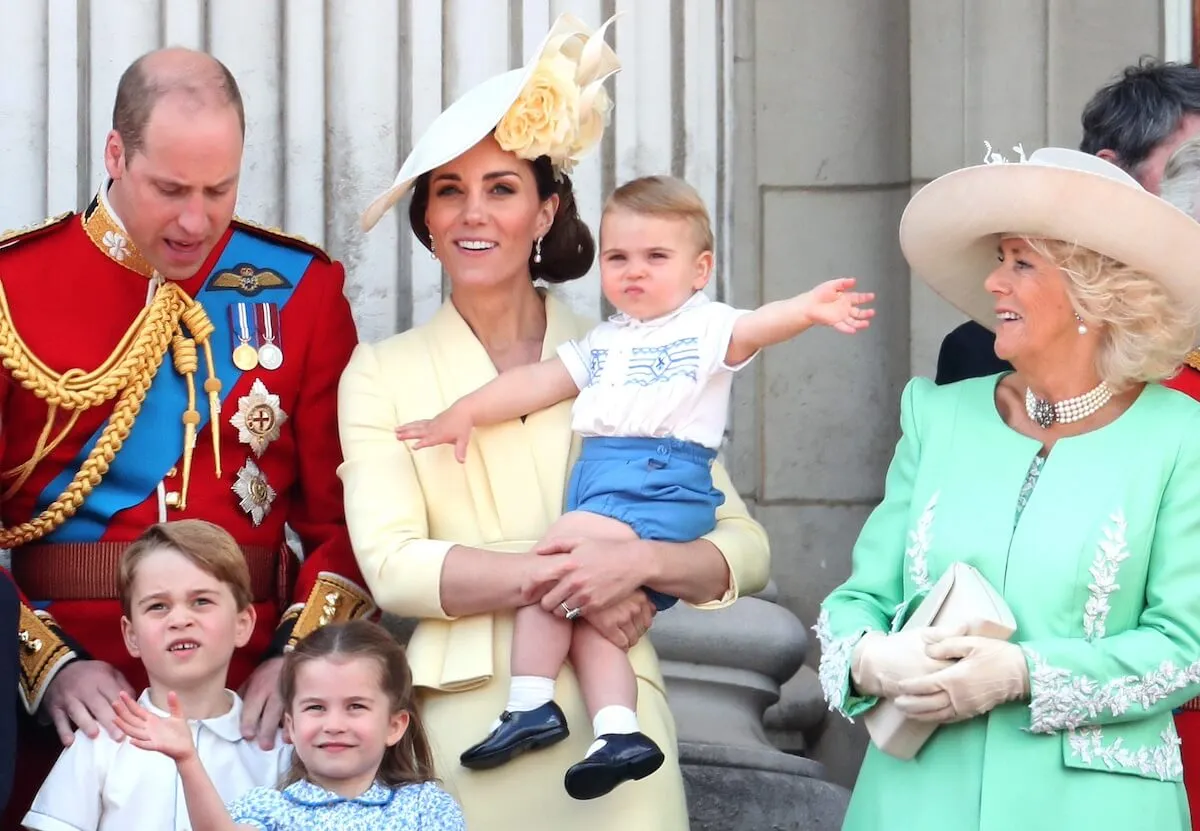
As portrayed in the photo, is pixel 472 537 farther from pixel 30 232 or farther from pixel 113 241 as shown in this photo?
pixel 30 232

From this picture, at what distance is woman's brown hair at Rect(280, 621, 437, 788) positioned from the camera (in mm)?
3934

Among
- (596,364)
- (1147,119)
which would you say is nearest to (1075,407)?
(596,364)

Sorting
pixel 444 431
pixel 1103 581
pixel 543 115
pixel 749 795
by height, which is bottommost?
pixel 749 795

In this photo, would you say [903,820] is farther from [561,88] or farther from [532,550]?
[561,88]

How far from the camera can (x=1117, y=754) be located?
3.89 metres

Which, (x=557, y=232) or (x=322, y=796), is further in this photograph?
(x=557, y=232)

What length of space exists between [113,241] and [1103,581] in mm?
1867

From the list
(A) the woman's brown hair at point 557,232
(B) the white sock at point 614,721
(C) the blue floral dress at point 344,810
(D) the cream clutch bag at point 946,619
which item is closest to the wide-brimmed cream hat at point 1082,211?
(D) the cream clutch bag at point 946,619

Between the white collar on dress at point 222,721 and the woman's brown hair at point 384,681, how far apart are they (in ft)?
0.53

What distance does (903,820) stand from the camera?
3.99 m

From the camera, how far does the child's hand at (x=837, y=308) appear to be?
13.6 feet

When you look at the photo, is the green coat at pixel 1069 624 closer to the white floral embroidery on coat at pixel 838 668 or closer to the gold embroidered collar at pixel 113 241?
the white floral embroidery on coat at pixel 838 668

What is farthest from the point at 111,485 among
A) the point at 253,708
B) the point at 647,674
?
the point at 647,674

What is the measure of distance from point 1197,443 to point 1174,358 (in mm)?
161
